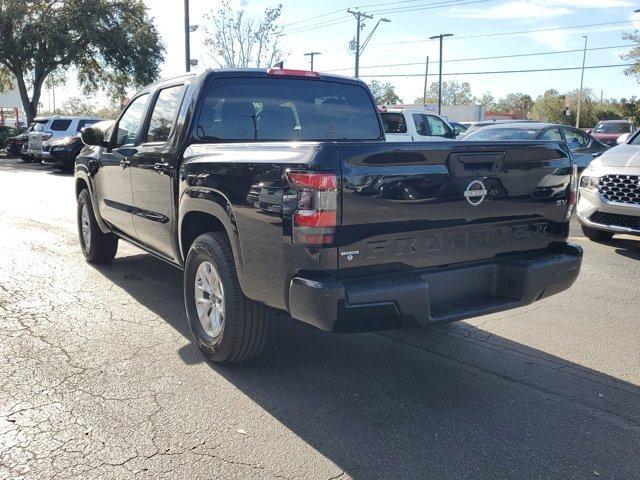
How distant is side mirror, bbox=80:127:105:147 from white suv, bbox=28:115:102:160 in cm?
1606

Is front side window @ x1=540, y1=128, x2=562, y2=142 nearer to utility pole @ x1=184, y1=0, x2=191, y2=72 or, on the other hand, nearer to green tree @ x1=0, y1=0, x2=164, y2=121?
utility pole @ x1=184, y1=0, x2=191, y2=72

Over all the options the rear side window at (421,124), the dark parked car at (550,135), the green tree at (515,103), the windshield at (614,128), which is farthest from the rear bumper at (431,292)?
the green tree at (515,103)

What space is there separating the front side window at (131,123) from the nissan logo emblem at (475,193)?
3129mm

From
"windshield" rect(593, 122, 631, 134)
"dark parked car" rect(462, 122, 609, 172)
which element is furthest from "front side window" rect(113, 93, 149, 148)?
"windshield" rect(593, 122, 631, 134)

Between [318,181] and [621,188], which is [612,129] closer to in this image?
[621,188]

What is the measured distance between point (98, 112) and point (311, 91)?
91768 mm

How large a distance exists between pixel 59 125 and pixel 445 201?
67.7ft

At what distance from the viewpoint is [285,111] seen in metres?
4.74

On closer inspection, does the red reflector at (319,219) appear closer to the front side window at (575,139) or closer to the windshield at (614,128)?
the front side window at (575,139)

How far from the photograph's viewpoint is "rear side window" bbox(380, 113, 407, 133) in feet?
49.2

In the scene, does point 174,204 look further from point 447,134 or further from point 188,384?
point 447,134

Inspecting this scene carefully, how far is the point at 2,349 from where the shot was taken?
4.25 meters

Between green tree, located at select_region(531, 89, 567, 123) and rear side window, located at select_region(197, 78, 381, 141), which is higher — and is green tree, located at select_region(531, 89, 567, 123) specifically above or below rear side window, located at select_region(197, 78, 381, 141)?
above

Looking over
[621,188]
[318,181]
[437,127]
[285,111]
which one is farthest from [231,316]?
[437,127]
